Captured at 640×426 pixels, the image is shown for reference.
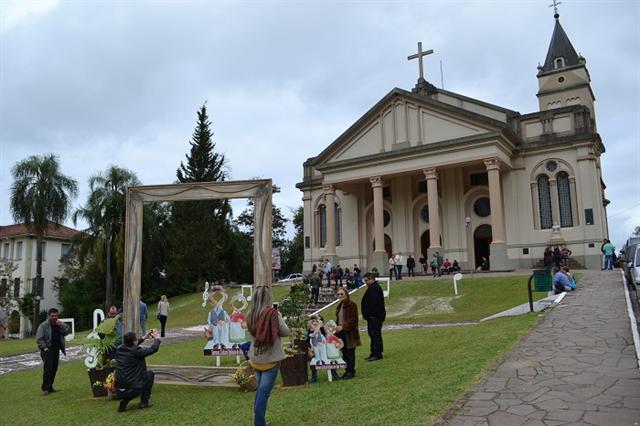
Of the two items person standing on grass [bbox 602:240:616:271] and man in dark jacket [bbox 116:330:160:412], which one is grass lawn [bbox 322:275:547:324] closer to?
person standing on grass [bbox 602:240:616:271]

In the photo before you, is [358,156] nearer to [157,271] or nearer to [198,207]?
[198,207]

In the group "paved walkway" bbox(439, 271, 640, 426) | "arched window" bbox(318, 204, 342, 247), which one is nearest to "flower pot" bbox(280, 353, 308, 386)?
"paved walkway" bbox(439, 271, 640, 426)

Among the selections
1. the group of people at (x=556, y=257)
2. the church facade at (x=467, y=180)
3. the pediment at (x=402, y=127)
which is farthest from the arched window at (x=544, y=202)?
the pediment at (x=402, y=127)

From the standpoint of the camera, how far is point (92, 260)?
39219 millimetres

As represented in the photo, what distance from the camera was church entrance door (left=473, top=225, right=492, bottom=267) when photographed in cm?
3253

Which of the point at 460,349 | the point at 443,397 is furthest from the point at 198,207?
the point at 443,397

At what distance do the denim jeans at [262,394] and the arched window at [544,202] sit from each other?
91.7 ft

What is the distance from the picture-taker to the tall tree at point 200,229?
3653 cm

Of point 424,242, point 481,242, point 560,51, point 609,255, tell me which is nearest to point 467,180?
point 481,242

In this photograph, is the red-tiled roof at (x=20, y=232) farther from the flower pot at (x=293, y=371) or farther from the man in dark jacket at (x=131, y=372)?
the flower pot at (x=293, y=371)

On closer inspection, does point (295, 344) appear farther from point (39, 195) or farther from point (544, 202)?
point (39, 195)

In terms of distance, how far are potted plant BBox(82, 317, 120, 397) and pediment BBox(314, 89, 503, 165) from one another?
2460 centimetres

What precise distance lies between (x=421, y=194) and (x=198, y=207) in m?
15.7

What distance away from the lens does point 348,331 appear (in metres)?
8.55
